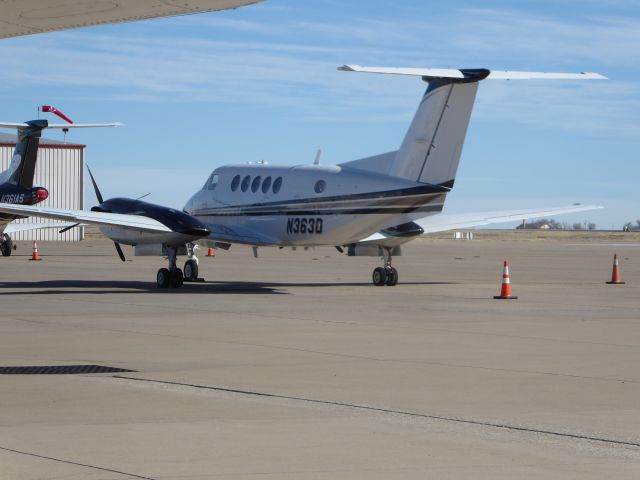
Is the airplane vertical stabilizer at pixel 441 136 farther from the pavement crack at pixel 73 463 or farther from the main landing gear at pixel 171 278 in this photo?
the pavement crack at pixel 73 463

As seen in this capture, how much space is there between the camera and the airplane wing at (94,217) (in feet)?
86.5

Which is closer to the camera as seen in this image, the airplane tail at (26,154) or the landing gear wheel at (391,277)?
the landing gear wheel at (391,277)

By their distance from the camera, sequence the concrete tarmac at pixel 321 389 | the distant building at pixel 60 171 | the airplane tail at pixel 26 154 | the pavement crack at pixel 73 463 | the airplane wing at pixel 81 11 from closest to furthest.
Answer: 1. the pavement crack at pixel 73 463
2. the concrete tarmac at pixel 321 389
3. the airplane wing at pixel 81 11
4. the airplane tail at pixel 26 154
5. the distant building at pixel 60 171

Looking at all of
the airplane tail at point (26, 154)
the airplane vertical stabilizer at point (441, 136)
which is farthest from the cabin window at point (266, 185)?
the airplane tail at point (26, 154)

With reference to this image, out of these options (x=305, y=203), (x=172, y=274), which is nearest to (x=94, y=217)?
(x=172, y=274)

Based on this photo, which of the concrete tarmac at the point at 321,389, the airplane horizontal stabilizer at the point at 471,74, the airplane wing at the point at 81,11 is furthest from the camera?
the airplane horizontal stabilizer at the point at 471,74

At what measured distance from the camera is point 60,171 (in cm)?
8100

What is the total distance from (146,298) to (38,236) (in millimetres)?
55596

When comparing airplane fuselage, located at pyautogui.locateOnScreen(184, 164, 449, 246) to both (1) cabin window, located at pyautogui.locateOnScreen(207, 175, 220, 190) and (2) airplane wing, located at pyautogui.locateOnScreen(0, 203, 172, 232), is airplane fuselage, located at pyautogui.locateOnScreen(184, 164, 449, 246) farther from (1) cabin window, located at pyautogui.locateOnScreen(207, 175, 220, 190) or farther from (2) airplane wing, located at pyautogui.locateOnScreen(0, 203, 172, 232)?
(2) airplane wing, located at pyautogui.locateOnScreen(0, 203, 172, 232)

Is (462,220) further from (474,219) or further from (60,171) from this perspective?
(60,171)

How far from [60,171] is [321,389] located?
72378 millimetres

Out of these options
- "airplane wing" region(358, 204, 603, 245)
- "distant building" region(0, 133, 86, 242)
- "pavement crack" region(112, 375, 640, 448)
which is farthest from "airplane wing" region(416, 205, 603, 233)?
"distant building" region(0, 133, 86, 242)

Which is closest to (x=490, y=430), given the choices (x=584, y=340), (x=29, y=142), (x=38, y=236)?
(x=584, y=340)

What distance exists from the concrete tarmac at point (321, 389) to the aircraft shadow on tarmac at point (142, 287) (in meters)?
2.18
